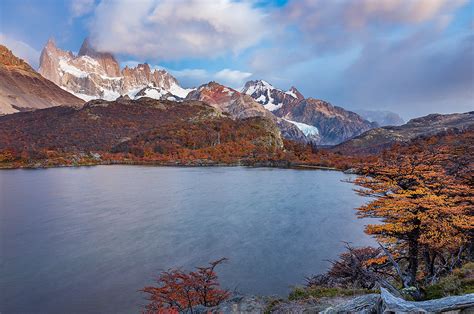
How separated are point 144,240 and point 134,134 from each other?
133015 mm

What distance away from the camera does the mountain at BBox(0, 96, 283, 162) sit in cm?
11906

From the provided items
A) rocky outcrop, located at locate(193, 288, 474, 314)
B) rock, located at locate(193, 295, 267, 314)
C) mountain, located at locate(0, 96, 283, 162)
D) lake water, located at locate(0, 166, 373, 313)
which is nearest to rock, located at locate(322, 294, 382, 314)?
rocky outcrop, located at locate(193, 288, 474, 314)

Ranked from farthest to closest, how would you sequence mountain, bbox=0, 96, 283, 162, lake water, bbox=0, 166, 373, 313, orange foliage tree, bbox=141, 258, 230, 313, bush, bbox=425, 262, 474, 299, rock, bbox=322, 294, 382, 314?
mountain, bbox=0, 96, 283, 162, lake water, bbox=0, 166, 373, 313, orange foliage tree, bbox=141, 258, 230, 313, bush, bbox=425, 262, 474, 299, rock, bbox=322, 294, 382, 314

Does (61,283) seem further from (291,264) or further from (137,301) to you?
(291,264)

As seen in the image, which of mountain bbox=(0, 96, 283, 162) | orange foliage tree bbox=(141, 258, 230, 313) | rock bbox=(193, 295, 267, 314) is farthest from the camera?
mountain bbox=(0, 96, 283, 162)

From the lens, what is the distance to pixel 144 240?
969 inches

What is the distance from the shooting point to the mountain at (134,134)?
391 ft

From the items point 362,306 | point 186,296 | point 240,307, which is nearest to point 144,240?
point 186,296

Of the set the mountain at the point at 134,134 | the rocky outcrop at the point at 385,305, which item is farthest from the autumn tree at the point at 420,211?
the mountain at the point at 134,134

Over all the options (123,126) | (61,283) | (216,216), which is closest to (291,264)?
(61,283)

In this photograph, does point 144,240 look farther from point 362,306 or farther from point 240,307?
point 362,306

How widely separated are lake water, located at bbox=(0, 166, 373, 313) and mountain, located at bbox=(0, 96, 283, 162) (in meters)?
69.8

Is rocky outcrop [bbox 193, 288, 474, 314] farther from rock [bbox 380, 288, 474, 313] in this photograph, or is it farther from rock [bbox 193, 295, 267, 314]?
rock [bbox 193, 295, 267, 314]

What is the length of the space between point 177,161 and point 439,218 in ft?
335
